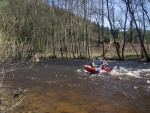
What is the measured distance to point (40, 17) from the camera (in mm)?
49875

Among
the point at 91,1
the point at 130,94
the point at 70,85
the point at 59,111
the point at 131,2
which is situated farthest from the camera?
the point at 91,1

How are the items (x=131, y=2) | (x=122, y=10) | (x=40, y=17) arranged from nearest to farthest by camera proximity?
(x=131, y=2), (x=122, y=10), (x=40, y=17)

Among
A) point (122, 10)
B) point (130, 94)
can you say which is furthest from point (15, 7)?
point (130, 94)

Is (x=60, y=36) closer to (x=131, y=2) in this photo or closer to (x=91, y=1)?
(x=91, y=1)

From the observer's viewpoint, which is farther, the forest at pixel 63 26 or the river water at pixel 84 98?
the forest at pixel 63 26

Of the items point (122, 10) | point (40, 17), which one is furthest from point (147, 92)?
point (40, 17)

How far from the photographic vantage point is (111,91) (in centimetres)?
1366

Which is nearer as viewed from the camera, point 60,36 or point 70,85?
point 70,85

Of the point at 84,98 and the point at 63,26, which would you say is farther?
the point at 63,26

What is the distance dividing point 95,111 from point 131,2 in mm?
29556

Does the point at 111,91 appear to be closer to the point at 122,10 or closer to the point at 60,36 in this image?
the point at 122,10

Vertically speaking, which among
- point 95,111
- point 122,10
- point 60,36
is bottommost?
point 95,111

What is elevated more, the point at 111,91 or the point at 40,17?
the point at 40,17

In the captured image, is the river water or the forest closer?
the river water
